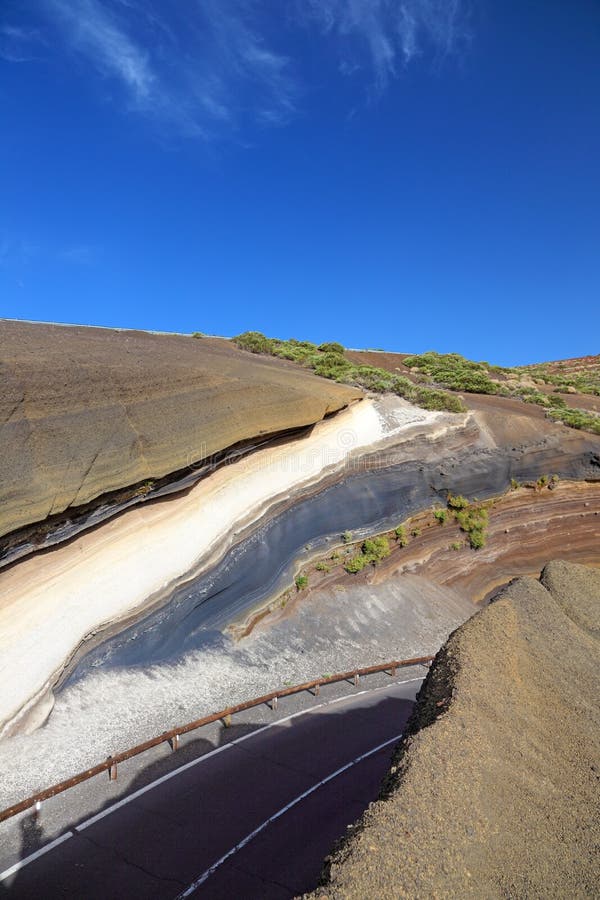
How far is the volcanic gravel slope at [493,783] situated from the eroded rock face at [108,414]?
6.38 m

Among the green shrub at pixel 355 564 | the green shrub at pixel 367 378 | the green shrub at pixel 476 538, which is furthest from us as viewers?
the green shrub at pixel 367 378

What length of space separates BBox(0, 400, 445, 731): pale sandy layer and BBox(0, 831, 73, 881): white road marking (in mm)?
2275

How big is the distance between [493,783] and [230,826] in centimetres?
519

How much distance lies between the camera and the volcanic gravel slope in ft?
11.1

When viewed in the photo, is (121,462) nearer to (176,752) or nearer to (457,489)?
(176,752)

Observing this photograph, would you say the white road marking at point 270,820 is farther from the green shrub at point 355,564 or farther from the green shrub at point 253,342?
the green shrub at point 253,342

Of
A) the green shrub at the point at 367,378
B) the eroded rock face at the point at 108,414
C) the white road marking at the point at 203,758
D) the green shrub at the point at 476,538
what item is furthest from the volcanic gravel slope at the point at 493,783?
the green shrub at the point at 367,378

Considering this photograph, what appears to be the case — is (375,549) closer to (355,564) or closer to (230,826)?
(355,564)

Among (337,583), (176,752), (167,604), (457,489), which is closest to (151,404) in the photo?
(167,604)

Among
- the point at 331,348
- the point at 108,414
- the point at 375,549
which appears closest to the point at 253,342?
the point at 331,348

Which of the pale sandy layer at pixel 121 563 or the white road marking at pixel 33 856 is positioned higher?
the pale sandy layer at pixel 121 563

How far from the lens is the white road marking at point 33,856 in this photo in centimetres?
649

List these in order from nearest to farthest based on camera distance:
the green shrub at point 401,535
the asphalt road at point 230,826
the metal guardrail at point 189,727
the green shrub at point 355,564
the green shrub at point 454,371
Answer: the asphalt road at point 230,826 → the metal guardrail at point 189,727 → the green shrub at point 355,564 → the green shrub at point 401,535 → the green shrub at point 454,371

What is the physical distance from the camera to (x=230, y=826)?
7.60m
